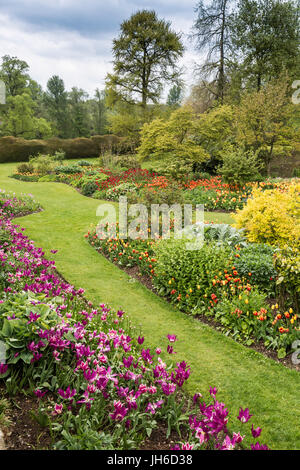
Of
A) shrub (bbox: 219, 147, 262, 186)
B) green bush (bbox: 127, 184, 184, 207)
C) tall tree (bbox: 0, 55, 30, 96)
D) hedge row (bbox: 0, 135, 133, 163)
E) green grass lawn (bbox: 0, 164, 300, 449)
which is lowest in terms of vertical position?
green grass lawn (bbox: 0, 164, 300, 449)

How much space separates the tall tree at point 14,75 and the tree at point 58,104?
249 cm

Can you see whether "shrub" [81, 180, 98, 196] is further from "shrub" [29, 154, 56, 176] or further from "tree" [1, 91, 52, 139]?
"tree" [1, 91, 52, 139]

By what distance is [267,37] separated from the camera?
63.6ft

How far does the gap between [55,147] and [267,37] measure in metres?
17.3

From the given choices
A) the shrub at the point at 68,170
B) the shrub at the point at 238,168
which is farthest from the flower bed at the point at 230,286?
the shrub at the point at 68,170

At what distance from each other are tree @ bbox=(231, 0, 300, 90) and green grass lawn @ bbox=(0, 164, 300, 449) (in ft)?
64.5

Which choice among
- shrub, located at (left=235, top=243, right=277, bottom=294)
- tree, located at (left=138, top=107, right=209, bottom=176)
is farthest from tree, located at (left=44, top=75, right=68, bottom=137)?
shrub, located at (left=235, top=243, right=277, bottom=294)

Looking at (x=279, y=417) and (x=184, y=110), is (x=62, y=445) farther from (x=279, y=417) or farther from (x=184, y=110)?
(x=184, y=110)

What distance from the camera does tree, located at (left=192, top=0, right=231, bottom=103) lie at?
773 inches

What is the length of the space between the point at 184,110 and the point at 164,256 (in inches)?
402

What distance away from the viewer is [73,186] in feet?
47.8

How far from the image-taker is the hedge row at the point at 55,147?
72.1ft

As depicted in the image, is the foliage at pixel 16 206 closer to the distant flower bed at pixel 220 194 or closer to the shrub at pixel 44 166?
the distant flower bed at pixel 220 194

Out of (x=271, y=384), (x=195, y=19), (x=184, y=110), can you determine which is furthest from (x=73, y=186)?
(x=195, y=19)
